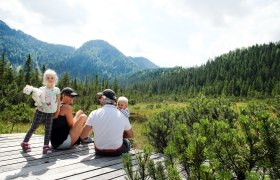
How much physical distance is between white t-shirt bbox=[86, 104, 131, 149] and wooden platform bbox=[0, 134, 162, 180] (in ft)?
1.03

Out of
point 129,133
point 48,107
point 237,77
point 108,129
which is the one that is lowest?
point 129,133

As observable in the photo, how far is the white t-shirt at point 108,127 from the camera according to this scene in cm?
578

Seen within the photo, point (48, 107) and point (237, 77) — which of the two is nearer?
point (48, 107)

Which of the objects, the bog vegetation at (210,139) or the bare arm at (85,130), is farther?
the bare arm at (85,130)

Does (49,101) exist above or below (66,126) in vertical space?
above

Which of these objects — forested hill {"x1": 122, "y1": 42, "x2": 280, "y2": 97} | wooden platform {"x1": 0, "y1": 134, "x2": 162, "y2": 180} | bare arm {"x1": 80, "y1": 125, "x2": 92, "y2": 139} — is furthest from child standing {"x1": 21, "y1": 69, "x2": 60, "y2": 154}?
forested hill {"x1": 122, "y1": 42, "x2": 280, "y2": 97}

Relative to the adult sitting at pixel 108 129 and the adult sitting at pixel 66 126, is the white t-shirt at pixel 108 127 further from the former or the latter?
the adult sitting at pixel 66 126

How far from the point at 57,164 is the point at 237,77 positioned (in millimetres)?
123982

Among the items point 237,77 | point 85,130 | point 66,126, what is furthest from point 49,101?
point 237,77

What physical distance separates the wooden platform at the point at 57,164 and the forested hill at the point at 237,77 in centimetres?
8911

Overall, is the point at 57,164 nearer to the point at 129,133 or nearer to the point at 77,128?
the point at 77,128

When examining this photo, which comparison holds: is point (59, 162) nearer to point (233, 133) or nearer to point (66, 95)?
point (66, 95)

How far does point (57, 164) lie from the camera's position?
518cm

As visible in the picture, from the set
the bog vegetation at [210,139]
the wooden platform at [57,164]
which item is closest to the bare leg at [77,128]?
the wooden platform at [57,164]
